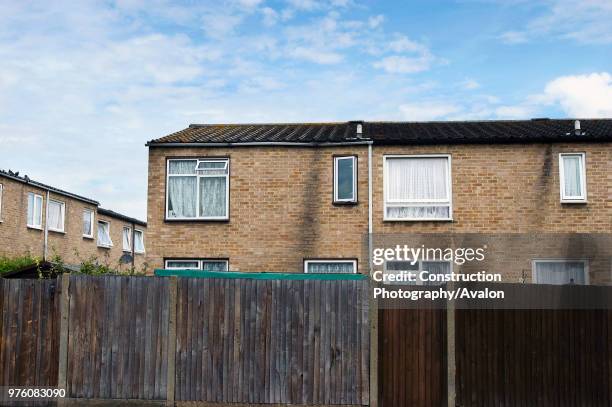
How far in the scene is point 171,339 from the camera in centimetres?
1101

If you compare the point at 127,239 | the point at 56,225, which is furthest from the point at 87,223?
the point at 127,239

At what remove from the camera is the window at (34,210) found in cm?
2734

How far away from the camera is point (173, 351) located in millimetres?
10992

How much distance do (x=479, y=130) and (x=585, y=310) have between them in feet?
30.1

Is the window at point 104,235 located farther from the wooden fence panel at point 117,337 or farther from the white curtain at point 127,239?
the wooden fence panel at point 117,337

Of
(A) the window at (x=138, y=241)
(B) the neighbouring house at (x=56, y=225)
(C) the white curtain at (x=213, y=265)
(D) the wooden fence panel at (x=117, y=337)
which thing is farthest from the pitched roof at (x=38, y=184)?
(D) the wooden fence panel at (x=117, y=337)

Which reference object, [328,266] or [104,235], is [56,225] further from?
[328,266]

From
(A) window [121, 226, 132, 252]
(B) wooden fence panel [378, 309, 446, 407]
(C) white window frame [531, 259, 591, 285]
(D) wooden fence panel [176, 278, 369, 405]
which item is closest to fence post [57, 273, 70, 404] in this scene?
(D) wooden fence panel [176, 278, 369, 405]

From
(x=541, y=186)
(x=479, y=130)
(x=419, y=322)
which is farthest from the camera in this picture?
(x=479, y=130)

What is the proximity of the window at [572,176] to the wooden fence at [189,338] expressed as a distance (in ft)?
29.2

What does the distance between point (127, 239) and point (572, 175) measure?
83.7ft

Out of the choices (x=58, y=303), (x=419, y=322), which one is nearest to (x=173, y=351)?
(x=58, y=303)

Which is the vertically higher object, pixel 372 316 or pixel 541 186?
pixel 541 186

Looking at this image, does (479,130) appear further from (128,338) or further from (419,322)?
(128,338)
